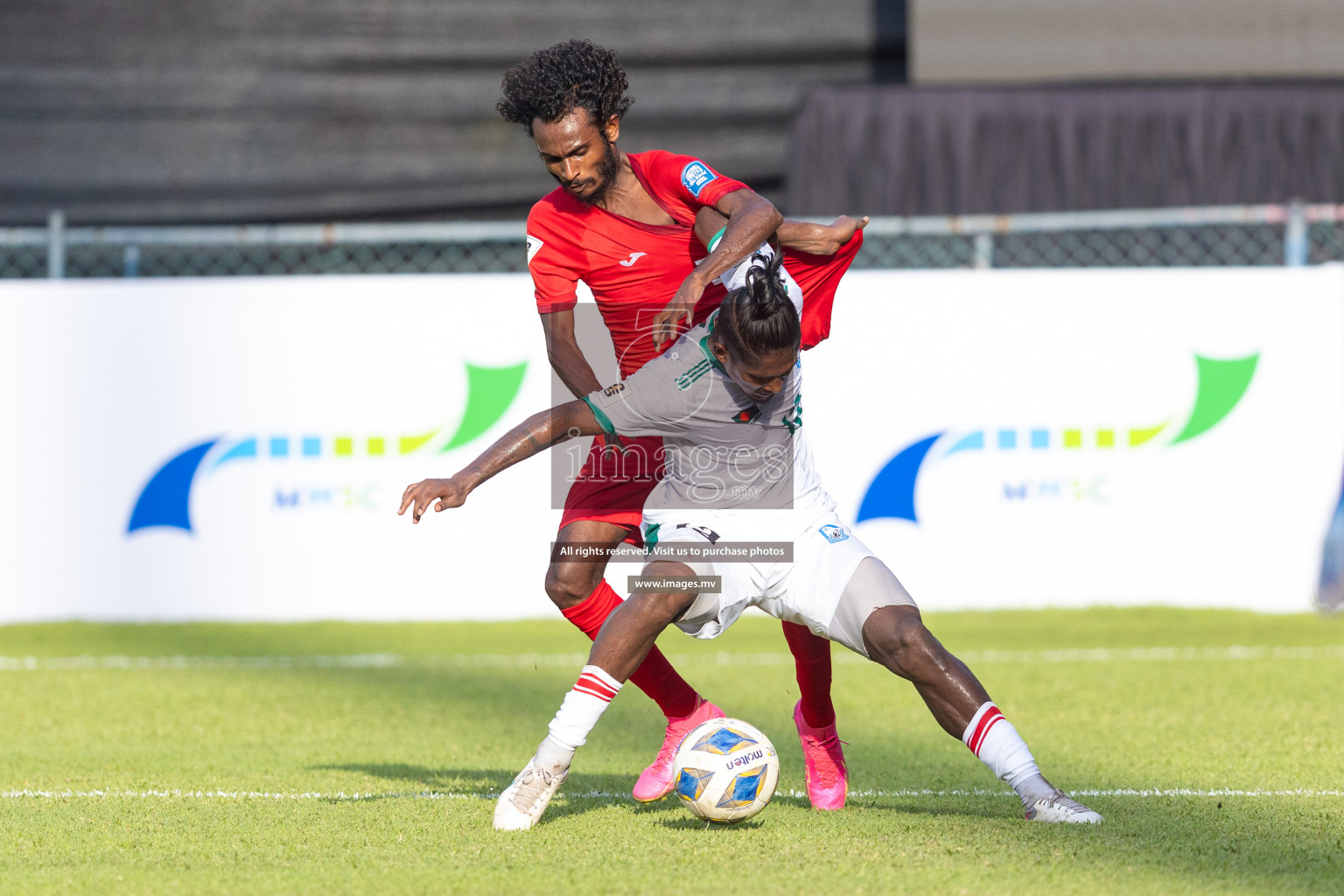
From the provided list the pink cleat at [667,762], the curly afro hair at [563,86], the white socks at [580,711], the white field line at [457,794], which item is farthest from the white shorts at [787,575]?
the curly afro hair at [563,86]

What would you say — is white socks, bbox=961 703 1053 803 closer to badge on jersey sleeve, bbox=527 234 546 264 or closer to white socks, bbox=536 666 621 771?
white socks, bbox=536 666 621 771

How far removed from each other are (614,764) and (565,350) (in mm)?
1419

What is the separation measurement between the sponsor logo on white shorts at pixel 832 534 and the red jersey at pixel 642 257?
0.62 metres

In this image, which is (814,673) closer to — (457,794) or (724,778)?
(724,778)

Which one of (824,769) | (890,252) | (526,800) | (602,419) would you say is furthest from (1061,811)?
(890,252)

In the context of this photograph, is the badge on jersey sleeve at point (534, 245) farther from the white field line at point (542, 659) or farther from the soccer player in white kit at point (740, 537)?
the white field line at point (542, 659)

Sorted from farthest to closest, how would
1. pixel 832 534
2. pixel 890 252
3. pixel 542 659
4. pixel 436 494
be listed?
pixel 890 252 → pixel 542 659 → pixel 832 534 → pixel 436 494

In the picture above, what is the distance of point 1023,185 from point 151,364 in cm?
648

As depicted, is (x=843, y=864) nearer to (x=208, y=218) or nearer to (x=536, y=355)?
(x=536, y=355)

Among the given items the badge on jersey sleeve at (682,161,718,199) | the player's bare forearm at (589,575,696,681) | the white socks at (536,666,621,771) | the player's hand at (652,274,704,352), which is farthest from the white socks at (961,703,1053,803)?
the badge on jersey sleeve at (682,161,718,199)

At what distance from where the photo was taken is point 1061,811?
362 cm

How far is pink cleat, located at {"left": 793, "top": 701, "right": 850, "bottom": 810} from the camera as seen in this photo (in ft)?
13.2

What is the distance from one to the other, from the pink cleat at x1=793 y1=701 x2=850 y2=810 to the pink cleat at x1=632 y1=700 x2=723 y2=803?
27cm

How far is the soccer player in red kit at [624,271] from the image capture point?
4.03 m
